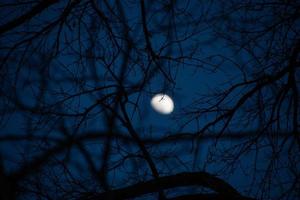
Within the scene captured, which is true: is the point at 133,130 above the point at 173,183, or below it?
above

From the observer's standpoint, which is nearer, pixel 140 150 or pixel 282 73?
pixel 282 73

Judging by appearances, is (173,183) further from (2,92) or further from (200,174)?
(2,92)

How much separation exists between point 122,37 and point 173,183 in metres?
2.01

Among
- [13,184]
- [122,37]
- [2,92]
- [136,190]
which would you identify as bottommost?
[136,190]

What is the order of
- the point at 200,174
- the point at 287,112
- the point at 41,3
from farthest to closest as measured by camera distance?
1. the point at 287,112
2. the point at 200,174
3. the point at 41,3

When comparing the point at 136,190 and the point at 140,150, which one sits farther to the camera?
the point at 140,150

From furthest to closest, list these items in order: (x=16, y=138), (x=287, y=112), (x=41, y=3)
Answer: (x=16, y=138), (x=287, y=112), (x=41, y=3)

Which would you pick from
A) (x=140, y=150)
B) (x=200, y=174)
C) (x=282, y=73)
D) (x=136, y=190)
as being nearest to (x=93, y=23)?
(x=140, y=150)

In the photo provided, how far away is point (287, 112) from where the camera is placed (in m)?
3.45

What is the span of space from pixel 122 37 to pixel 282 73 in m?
2.21

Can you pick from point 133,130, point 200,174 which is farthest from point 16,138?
point 200,174

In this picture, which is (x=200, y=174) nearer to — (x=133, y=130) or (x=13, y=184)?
(x=133, y=130)

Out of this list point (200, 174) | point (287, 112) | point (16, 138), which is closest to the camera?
point (200, 174)

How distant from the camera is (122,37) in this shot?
3.24 m
